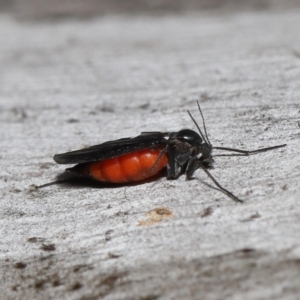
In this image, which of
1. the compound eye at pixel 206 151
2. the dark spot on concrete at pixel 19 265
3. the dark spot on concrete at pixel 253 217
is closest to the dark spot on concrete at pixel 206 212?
the dark spot on concrete at pixel 253 217

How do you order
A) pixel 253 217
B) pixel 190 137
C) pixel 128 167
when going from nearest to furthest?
pixel 253 217
pixel 128 167
pixel 190 137

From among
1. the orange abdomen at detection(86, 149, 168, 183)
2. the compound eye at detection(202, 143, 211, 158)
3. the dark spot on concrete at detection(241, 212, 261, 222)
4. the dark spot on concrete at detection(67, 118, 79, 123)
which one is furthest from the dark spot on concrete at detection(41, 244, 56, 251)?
the dark spot on concrete at detection(67, 118, 79, 123)

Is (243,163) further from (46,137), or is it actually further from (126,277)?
(46,137)

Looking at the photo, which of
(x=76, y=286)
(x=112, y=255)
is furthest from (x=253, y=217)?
(x=76, y=286)

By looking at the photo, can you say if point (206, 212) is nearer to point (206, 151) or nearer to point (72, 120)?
point (206, 151)

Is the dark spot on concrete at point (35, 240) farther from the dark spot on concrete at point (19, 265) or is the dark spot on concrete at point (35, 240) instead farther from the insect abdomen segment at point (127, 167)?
the insect abdomen segment at point (127, 167)

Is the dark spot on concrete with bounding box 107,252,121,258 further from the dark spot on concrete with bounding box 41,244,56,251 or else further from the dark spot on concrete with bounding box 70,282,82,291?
the dark spot on concrete with bounding box 41,244,56,251

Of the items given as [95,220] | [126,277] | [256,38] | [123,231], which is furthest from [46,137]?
[256,38]
